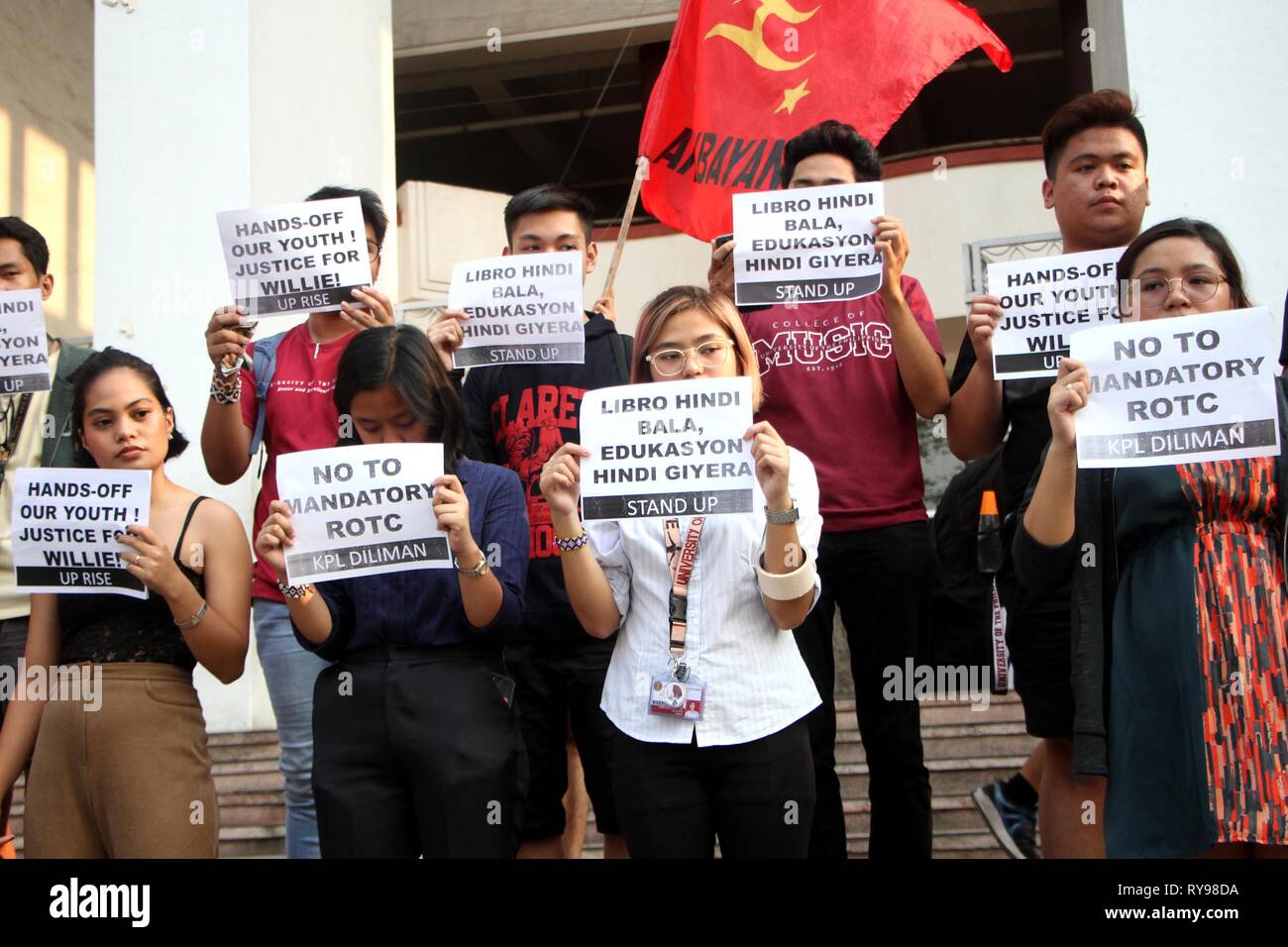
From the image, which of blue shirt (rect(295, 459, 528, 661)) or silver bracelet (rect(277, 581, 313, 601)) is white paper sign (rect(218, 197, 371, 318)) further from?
silver bracelet (rect(277, 581, 313, 601))

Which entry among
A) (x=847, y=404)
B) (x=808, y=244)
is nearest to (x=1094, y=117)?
(x=808, y=244)

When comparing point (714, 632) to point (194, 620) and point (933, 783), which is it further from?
point (933, 783)

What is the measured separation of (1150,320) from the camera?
3.08m

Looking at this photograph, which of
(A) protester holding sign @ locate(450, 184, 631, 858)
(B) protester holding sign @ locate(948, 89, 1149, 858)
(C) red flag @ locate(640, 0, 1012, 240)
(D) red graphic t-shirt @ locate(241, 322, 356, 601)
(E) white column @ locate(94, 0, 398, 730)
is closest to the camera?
(B) protester holding sign @ locate(948, 89, 1149, 858)

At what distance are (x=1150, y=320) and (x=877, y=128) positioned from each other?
2.08 m

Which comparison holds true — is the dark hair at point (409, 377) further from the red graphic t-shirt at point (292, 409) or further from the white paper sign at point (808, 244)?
the white paper sign at point (808, 244)

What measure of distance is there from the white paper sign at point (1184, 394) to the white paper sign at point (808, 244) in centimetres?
91

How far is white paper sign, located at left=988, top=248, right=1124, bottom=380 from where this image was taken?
3.54m

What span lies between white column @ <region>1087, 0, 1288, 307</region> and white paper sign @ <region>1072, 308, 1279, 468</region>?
389cm

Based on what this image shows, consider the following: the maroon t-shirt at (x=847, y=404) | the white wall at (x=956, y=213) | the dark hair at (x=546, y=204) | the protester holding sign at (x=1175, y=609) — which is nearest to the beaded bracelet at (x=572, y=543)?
the maroon t-shirt at (x=847, y=404)

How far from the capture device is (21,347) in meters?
4.10

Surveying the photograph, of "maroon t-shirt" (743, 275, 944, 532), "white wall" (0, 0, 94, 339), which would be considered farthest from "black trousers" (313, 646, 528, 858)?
"white wall" (0, 0, 94, 339)

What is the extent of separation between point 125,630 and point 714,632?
5.16 ft
